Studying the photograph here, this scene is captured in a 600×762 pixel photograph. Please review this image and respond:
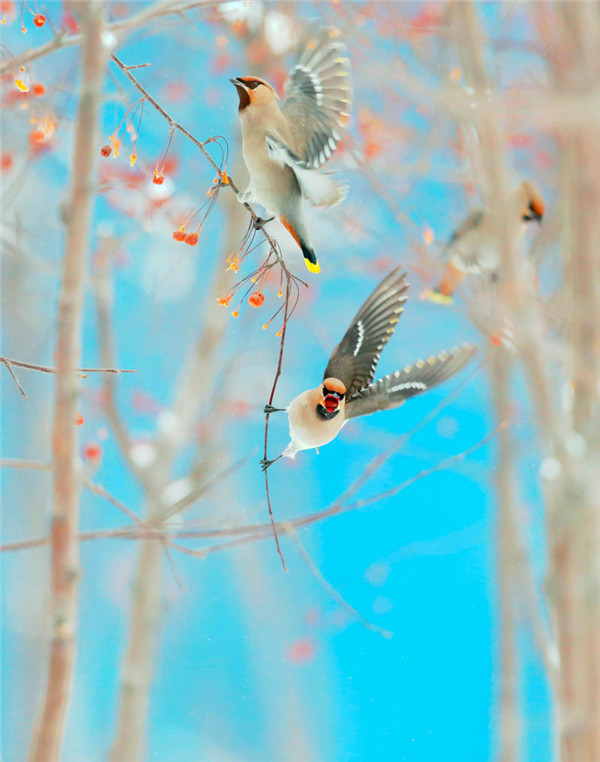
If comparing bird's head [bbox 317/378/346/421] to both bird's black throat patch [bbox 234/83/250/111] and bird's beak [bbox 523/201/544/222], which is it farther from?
bird's beak [bbox 523/201/544/222]

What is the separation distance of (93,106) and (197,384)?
98cm

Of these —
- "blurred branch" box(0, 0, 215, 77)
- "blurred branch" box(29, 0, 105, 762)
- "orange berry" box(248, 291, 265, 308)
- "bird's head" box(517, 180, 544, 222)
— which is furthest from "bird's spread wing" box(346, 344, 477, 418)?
"bird's head" box(517, 180, 544, 222)

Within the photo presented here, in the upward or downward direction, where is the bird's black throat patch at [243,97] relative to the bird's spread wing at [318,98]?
upward

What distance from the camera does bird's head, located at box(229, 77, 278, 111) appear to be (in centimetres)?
65

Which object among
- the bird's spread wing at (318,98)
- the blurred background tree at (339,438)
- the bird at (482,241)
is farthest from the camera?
the blurred background tree at (339,438)

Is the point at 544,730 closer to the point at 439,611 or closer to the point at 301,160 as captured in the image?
the point at 439,611

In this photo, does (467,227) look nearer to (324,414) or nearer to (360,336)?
(360,336)

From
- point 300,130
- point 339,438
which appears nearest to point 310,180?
point 300,130

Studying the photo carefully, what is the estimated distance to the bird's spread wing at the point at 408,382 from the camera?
683 millimetres

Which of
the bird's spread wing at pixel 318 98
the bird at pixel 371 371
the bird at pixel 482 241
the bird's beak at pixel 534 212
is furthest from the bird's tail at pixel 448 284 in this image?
the bird's spread wing at pixel 318 98

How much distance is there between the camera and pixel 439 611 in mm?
1616

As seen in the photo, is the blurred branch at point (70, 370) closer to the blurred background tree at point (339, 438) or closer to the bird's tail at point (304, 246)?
the bird's tail at point (304, 246)

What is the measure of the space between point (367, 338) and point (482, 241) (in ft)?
1.54

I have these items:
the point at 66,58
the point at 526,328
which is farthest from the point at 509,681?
the point at 66,58
